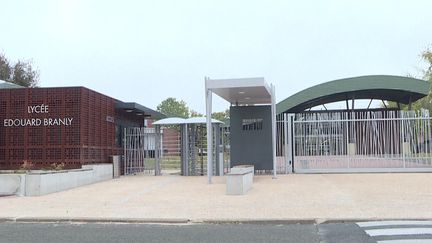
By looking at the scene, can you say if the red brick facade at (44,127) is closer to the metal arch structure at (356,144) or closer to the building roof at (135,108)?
the building roof at (135,108)

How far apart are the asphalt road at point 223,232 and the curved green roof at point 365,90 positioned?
85.9ft

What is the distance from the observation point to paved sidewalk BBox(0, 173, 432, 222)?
38.5 feet

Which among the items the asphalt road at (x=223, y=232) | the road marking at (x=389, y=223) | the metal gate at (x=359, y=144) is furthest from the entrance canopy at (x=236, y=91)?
the road marking at (x=389, y=223)

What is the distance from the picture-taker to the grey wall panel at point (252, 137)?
2353 centimetres

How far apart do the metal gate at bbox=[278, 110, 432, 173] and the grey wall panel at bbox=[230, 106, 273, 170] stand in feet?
3.92

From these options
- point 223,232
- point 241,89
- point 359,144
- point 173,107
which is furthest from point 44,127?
point 173,107

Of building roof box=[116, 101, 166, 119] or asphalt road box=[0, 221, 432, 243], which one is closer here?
asphalt road box=[0, 221, 432, 243]

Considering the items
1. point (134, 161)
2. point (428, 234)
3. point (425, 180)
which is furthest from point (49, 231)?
point (134, 161)

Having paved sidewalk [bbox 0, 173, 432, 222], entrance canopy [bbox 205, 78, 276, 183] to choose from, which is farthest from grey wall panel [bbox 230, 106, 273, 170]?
paved sidewalk [bbox 0, 173, 432, 222]

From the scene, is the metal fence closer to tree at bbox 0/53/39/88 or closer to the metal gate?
the metal gate

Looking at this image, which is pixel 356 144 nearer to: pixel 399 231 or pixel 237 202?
pixel 237 202

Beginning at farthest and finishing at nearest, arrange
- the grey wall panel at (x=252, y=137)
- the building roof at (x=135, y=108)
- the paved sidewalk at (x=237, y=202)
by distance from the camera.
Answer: the building roof at (x=135, y=108), the grey wall panel at (x=252, y=137), the paved sidewalk at (x=237, y=202)

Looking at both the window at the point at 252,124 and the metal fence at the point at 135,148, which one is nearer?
the window at the point at 252,124

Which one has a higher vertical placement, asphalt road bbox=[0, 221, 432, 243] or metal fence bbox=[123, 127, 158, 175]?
metal fence bbox=[123, 127, 158, 175]
